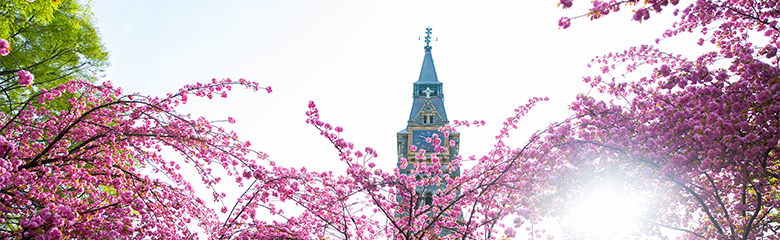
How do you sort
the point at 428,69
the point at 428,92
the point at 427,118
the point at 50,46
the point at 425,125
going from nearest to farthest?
the point at 50,46, the point at 425,125, the point at 427,118, the point at 428,92, the point at 428,69

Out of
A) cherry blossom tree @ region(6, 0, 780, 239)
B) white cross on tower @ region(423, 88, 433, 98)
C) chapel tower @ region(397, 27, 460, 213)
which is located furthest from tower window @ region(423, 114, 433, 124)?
cherry blossom tree @ region(6, 0, 780, 239)

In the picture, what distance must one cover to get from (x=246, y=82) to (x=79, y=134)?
7.80 ft

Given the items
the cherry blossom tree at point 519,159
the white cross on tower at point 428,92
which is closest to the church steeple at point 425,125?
the white cross on tower at point 428,92

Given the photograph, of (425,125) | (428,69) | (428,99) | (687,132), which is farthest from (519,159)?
(428,69)

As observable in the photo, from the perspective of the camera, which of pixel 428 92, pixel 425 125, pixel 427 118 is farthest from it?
pixel 428 92

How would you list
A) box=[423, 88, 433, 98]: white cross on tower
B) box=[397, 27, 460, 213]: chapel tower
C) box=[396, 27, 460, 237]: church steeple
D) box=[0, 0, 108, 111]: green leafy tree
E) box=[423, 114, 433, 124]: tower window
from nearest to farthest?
box=[0, 0, 108, 111]: green leafy tree → box=[396, 27, 460, 237]: church steeple → box=[397, 27, 460, 213]: chapel tower → box=[423, 114, 433, 124]: tower window → box=[423, 88, 433, 98]: white cross on tower

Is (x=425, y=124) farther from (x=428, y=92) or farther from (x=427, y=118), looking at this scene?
(x=428, y=92)

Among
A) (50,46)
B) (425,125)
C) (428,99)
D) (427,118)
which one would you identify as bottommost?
(50,46)

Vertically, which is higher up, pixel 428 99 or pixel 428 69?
pixel 428 69

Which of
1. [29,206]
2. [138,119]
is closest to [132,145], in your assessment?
[138,119]

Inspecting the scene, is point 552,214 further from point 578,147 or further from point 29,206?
point 29,206

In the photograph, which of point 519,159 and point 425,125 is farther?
point 425,125

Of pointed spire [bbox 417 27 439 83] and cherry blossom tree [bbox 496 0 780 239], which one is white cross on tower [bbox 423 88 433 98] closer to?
pointed spire [bbox 417 27 439 83]

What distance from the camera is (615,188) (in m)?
5.77
